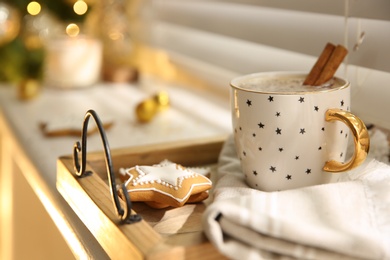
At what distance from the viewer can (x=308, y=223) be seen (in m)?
0.49

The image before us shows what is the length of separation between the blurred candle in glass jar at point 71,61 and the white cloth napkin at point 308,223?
38.8 inches

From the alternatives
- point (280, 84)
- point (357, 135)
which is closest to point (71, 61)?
point (280, 84)

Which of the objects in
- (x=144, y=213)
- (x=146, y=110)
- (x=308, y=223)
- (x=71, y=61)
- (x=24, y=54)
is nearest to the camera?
→ (x=308, y=223)

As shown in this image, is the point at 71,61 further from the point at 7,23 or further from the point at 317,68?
the point at 317,68

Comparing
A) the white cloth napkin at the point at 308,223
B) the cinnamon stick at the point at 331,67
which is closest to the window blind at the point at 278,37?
the cinnamon stick at the point at 331,67

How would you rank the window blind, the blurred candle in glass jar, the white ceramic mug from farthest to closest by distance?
the blurred candle in glass jar, the window blind, the white ceramic mug

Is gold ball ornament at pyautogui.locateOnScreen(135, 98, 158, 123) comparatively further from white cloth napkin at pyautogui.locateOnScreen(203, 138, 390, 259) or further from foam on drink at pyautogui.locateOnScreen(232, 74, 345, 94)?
white cloth napkin at pyautogui.locateOnScreen(203, 138, 390, 259)

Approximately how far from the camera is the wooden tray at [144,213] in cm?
49

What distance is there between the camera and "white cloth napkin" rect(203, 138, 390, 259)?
467 mm

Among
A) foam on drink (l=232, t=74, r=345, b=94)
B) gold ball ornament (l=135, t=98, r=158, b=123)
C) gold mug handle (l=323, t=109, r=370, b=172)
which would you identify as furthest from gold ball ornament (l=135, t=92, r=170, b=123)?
gold mug handle (l=323, t=109, r=370, b=172)

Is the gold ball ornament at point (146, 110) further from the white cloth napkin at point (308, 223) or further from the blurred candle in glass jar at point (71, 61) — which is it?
the white cloth napkin at point (308, 223)

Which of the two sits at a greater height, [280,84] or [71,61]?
[280,84]

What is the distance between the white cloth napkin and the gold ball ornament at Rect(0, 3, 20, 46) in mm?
1286

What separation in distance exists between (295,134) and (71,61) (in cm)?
96
